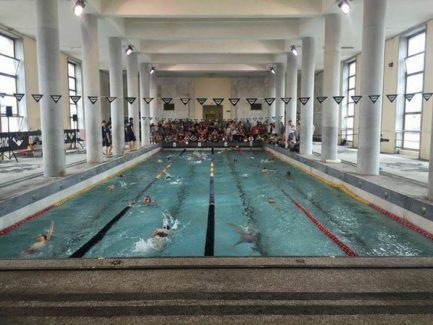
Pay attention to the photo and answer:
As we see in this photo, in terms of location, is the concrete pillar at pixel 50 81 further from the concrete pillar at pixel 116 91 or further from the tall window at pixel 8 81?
the tall window at pixel 8 81

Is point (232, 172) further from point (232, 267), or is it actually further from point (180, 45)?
point (232, 267)

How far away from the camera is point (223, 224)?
5.87 metres

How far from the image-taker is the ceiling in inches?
408

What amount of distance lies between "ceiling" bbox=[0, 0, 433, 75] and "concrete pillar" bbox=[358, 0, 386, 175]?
2.10 m

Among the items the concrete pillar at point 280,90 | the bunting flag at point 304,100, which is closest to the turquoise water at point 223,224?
the bunting flag at point 304,100

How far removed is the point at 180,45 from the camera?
1541 centimetres

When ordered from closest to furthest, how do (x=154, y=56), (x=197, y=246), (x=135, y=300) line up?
(x=135, y=300)
(x=197, y=246)
(x=154, y=56)

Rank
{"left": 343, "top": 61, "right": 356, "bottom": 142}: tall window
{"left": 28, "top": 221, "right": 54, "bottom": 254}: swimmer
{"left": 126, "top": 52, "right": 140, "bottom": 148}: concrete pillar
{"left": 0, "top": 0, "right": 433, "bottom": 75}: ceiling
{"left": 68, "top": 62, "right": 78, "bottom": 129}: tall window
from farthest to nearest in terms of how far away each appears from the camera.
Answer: {"left": 68, "top": 62, "right": 78, "bottom": 129}: tall window → {"left": 343, "top": 61, "right": 356, "bottom": 142}: tall window → {"left": 126, "top": 52, "right": 140, "bottom": 148}: concrete pillar → {"left": 0, "top": 0, "right": 433, "bottom": 75}: ceiling → {"left": 28, "top": 221, "right": 54, "bottom": 254}: swimmer

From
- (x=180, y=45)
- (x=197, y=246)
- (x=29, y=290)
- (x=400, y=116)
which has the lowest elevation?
(x=197, y=246)

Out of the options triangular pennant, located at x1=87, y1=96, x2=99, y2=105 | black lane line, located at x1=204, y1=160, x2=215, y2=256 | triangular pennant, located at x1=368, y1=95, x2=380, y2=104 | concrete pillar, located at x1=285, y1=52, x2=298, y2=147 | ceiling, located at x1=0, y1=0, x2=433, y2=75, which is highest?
ceiling, located at x1=0, y1=0, x2=433, y2=75

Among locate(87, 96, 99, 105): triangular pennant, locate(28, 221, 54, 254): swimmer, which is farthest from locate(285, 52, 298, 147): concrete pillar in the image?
locate(28, 221, 54, 254): swimmer

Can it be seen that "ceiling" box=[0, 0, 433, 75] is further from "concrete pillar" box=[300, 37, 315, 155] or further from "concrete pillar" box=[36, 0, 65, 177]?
"concrete pillar" box=[36, 0, 65, 177]

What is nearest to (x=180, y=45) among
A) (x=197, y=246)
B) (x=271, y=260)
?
(x=197, y=246)

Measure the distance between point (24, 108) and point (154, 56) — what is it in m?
6.77
